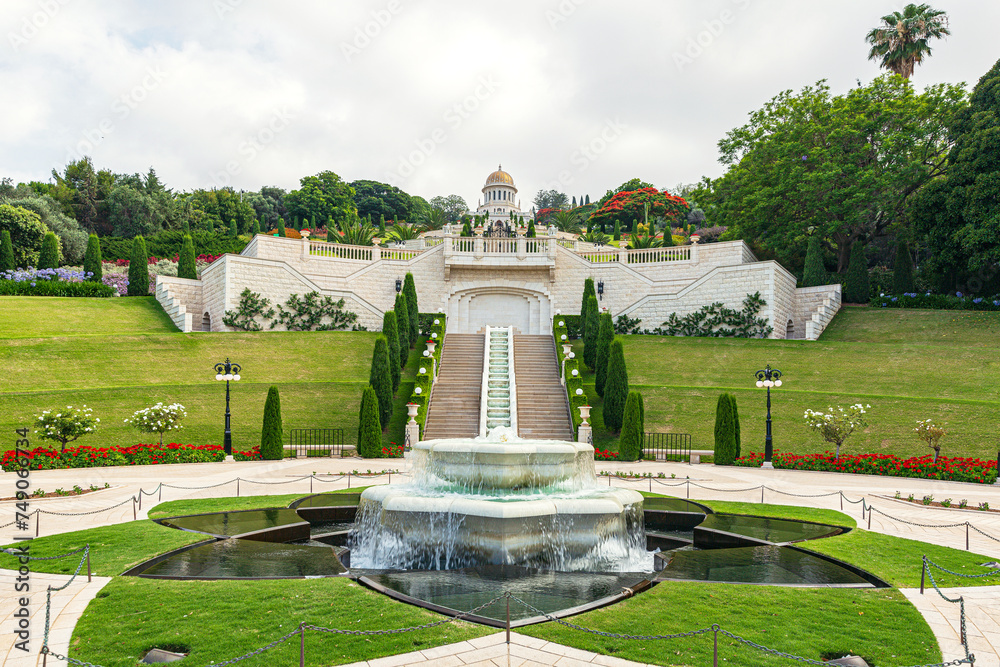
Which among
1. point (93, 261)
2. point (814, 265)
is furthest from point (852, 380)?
point (93, 261)

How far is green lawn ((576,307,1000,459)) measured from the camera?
18438 millimetres

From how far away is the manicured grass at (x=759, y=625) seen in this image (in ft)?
16.9

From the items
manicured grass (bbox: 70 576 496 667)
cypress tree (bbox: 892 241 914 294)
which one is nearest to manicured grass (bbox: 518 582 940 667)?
manicured grass (bbox: 70 576 496 667)

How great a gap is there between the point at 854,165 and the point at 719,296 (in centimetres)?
1103

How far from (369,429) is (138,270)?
2448 centimetres

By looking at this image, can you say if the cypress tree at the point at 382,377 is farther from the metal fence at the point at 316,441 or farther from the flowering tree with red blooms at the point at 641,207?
the flowering tree with red blooms at the point at 641,207

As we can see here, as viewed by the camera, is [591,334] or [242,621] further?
[591,334]

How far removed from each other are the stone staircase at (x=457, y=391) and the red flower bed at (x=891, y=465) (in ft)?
29.9

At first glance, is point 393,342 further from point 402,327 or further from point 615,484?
point 615,484

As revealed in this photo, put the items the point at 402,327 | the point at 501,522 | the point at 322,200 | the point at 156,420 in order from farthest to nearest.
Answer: the point at 322,200 → the point at 402,327 → the point at 156,420 → the point at 501,522

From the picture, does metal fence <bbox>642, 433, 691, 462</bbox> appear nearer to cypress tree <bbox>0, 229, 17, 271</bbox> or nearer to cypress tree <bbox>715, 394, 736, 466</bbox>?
cypress tree <bbox>715, 394, 736, 466</bbox>

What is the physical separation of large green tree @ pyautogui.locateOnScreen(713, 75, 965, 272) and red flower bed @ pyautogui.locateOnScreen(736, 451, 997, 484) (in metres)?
20.3

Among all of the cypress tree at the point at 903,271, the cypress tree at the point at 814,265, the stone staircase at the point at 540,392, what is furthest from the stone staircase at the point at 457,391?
the cypress tree at the point at 903,271

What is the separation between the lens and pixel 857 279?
3388 centimetres
